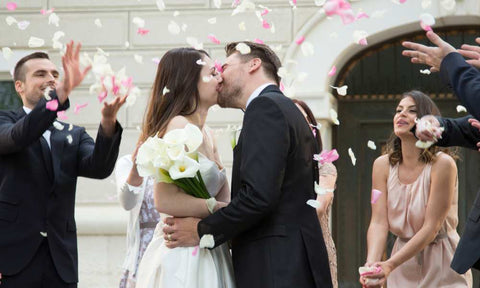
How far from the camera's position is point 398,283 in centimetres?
641

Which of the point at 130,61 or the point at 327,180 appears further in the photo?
the point at 130,61

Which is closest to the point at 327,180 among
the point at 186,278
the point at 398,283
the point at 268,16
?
the point at 398,283

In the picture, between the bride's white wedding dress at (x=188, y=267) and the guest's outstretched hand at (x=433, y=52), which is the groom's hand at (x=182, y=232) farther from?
the guest's outstretched hand at (x=433, y=52)

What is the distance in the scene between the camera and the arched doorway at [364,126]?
10055mm

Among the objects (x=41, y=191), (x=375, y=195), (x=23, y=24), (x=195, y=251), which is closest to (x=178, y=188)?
(x=195, y=251)

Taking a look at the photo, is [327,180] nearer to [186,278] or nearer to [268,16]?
[186,278]

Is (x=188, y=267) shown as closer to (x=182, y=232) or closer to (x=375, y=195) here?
(x=182, y=232)

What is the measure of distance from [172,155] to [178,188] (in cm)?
23

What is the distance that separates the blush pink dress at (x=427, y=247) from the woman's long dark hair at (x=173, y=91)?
6.74 feet

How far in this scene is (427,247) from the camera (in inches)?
252

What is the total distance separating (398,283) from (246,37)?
4037mm

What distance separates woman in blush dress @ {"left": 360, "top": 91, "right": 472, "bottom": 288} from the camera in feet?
20.6

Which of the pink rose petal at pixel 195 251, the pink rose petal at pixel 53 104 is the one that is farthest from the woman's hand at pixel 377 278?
the pink rose petal at pixel 53 104

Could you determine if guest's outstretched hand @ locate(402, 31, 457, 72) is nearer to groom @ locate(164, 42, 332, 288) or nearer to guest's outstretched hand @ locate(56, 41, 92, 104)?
groom @ locate(164, 42, 332, 288)
